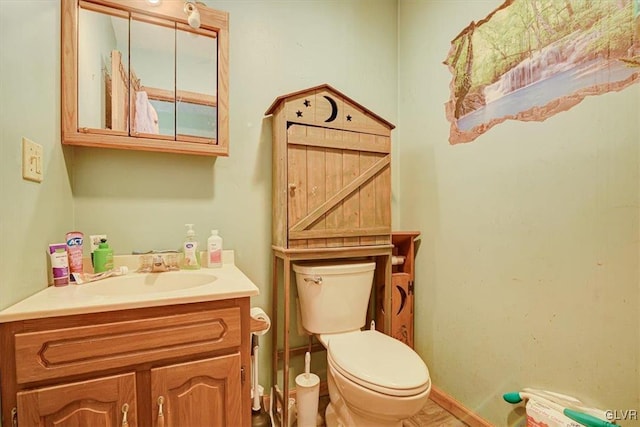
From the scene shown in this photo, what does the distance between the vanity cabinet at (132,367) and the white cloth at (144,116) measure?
2.72 feet

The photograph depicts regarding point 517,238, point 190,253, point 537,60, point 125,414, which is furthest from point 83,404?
point 537,60

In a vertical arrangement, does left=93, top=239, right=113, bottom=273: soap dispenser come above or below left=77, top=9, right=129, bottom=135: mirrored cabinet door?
below

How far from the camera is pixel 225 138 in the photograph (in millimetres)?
1420

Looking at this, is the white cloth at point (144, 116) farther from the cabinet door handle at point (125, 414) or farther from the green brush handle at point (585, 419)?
the green brush handle at point (585, 419)

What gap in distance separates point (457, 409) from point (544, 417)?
0.52m

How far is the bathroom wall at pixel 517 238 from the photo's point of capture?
1.00m

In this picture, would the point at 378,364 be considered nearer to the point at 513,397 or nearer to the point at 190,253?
the point at 513,397

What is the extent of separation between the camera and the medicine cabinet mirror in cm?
118

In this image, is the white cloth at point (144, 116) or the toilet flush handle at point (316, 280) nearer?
the white cloth at point (144, 116)

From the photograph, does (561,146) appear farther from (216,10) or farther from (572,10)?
(216,10)

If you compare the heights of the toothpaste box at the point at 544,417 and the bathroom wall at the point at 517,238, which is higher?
the bathroom wall at the point at 517,238

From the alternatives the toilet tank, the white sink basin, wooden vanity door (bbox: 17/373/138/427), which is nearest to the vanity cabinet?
wooden vanity door (bbox: 17/373/138/427)

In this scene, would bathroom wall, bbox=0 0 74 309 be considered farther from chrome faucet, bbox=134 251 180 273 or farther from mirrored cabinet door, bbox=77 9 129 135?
chrome faucet, bbox=134 251 180 273

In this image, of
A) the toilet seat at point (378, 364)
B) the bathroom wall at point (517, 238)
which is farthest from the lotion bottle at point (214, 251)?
the bathroom wall at point (517, 238)
